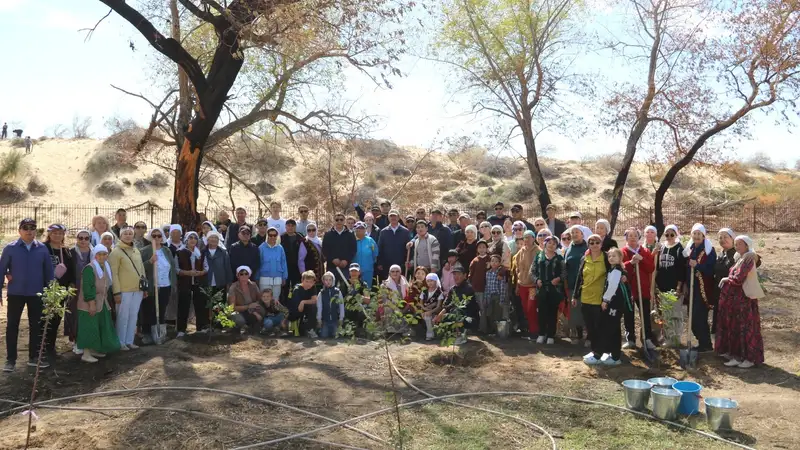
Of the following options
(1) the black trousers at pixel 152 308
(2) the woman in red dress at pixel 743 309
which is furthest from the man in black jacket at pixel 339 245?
(2) the woman in red dress at pixel 743 309

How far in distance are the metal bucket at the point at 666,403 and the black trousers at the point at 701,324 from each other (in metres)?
2.50

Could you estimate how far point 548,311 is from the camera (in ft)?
30.2

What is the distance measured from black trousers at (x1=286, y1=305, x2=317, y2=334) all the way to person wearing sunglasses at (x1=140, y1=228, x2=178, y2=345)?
174cm

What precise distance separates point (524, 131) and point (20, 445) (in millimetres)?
14601

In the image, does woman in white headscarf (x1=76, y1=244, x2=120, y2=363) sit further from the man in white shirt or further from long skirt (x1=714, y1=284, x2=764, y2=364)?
long skirt (x1=714, y1=284, x2=764, y2=364)

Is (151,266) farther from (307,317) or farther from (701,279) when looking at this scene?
(701,279)

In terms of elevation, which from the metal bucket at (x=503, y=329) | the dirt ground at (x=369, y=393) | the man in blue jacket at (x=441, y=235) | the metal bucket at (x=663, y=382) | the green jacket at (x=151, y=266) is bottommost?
the dirt ground at (x=369, y=393)

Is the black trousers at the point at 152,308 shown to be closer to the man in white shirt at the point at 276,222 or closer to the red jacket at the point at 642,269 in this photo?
the man in white shirt at the point at 276,222

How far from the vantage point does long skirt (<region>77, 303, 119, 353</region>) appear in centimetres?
810

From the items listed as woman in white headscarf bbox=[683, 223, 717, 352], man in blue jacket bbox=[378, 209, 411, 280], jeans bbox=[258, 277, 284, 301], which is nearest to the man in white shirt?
jeans bbox=[258, 277, 284, 301]

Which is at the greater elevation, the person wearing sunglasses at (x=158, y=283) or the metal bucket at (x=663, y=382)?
the person wearing sunglasses at (x=158, y=283)

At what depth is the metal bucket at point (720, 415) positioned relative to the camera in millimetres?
5688

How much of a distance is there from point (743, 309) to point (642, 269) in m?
1.25

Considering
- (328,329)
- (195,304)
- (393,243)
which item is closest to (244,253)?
(195,304)
